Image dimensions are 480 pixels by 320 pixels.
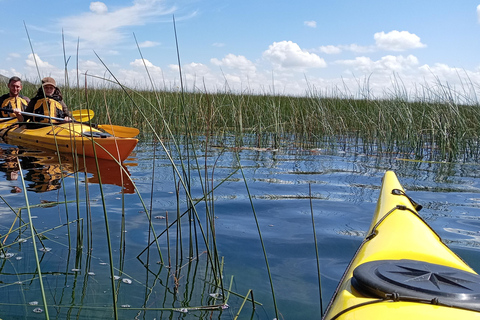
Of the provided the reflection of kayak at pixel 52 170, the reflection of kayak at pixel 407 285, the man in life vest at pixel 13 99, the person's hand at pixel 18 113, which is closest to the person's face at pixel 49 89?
the person's hand at pixel 18 113

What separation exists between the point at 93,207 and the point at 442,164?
16.7ft

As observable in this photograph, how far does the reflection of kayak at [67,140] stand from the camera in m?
5.70

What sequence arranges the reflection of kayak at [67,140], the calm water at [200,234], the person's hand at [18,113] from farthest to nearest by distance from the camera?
the person's hand at [18,113]
the reflection of kayak at [67,140]
the calm water at [200,234]

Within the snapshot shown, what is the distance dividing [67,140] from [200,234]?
3.81m

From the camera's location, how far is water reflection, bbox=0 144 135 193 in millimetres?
4859

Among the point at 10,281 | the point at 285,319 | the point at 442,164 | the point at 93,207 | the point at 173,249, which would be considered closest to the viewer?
the point at 285,319

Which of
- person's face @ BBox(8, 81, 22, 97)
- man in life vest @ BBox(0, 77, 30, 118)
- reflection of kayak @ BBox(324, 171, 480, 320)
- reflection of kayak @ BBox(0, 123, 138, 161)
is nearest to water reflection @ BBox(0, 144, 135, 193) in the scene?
reflection of kayak @ BBox(0, 123, 138, 161)

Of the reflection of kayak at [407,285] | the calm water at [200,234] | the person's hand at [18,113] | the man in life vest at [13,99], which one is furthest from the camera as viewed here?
the man in life vest at [13,99]

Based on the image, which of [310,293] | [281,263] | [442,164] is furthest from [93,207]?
[442,164]

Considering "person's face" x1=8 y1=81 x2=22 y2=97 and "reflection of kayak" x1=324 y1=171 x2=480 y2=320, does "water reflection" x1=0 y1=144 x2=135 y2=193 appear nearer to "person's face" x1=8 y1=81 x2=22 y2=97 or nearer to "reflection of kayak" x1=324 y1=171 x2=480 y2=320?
"person's face" x1=8 y1=81 x2=22 y2=97

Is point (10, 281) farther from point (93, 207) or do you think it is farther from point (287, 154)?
point (287, 154)

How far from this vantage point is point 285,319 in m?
2.04

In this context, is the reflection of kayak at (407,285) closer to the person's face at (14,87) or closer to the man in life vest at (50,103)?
the man in life vest at (50,103)

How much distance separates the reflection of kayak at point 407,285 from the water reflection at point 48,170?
9.84 ft
